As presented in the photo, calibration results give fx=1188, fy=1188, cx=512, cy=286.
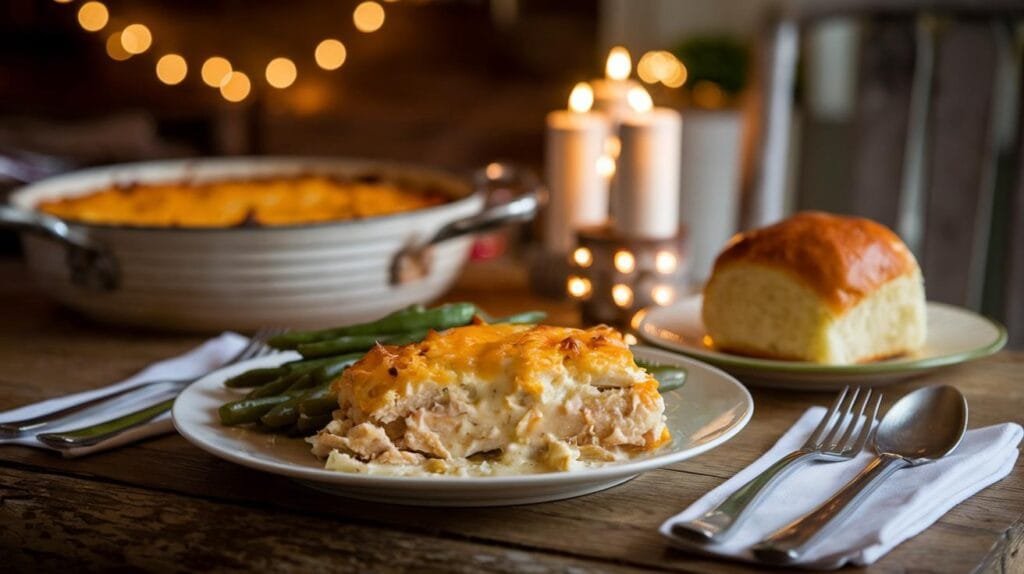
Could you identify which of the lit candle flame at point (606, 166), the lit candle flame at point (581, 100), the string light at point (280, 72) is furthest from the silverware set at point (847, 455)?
the string light at point (280, 72)

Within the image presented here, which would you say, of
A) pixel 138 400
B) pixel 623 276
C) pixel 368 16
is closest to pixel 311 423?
pixel 138 400

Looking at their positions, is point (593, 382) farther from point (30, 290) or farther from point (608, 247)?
point (30, 290)

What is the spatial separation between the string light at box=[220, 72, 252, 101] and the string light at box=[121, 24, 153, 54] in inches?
16.7

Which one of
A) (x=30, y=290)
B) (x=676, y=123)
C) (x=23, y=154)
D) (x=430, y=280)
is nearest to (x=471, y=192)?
(x=430, y=280)

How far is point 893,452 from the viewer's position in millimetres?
1260

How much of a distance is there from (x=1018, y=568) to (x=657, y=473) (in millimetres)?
356

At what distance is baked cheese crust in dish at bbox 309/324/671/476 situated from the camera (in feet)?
3.62

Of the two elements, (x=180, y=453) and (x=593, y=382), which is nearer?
(x=593, y=382)

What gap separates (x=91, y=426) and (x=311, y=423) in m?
0.32

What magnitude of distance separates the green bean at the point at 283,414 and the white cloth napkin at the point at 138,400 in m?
0.20

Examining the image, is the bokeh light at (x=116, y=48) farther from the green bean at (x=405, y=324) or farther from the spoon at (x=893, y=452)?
the spoon at (x=893, y=452)

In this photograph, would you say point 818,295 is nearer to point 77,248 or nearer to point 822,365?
point 822,365

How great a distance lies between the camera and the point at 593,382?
115 cm

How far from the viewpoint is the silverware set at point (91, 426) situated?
1.32 m
